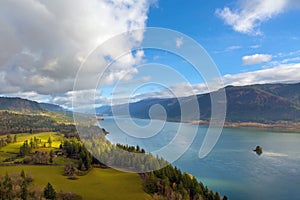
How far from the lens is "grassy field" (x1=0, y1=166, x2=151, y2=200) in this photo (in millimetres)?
24016

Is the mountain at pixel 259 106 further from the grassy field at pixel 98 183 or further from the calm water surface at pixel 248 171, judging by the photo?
the grassy field at pixel 98 183

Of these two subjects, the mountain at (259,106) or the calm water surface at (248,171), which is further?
the mountain at (259,106)

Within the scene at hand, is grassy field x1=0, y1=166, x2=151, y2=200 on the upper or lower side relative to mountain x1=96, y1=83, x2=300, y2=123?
lower

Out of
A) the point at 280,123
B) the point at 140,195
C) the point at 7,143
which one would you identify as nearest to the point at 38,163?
A: the point at 140,195

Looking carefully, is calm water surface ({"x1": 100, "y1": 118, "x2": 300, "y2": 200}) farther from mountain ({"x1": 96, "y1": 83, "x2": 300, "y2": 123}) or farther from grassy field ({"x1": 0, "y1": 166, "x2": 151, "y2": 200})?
mountain ({"x1": 96, "y1": 83, "x2": 300, "y2": 123})

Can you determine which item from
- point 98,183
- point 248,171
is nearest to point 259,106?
point 248,171

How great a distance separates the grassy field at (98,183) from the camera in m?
24.0

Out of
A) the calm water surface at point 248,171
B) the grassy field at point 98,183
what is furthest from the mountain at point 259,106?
→ the grassy field at point 98,183

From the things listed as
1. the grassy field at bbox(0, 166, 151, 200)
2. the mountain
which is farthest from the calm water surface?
the mountain

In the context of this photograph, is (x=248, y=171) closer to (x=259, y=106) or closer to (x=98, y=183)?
(x=98, y=183)

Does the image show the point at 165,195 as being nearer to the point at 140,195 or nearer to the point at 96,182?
the point at 140,195

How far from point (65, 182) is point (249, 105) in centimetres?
15981

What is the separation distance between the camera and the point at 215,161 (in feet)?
153

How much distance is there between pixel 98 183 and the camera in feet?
91.5
